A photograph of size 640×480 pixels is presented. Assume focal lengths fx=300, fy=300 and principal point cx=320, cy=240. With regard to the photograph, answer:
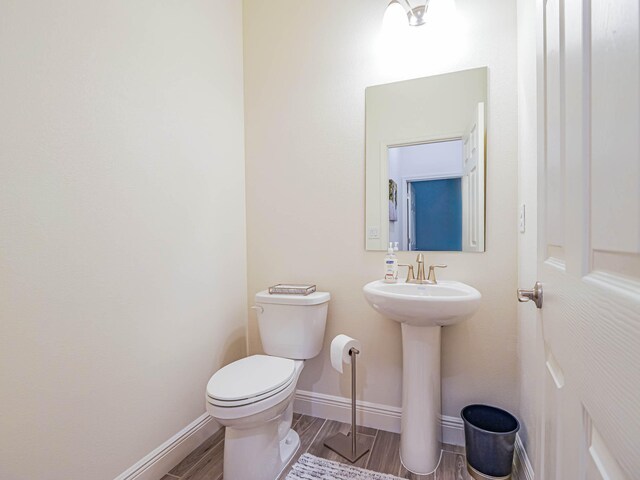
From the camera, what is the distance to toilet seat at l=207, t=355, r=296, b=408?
115 cm

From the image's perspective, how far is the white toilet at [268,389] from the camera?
46.0 inches

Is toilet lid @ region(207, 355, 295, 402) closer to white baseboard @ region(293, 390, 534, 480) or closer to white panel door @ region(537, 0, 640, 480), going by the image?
white baseboard @ region(293, 390, 534, 480)

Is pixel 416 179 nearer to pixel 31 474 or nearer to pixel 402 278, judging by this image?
pixel 402 278

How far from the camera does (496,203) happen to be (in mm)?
1474

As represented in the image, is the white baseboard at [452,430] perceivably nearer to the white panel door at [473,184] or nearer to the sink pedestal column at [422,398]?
the sink pedestal column at [422,398]

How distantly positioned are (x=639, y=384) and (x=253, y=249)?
185 centimetres

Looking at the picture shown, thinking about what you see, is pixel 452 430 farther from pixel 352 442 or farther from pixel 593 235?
pixel 593 235

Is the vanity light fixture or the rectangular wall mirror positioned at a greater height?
the vanity light fixture

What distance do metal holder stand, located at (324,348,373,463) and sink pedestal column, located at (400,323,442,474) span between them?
221mm

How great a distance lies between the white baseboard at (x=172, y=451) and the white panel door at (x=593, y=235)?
1458 mm

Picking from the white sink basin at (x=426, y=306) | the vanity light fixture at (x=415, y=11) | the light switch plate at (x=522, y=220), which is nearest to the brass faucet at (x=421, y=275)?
the white sink basin at (x=426, y=306)

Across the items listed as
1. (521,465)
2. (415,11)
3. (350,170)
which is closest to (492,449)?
(521,465)

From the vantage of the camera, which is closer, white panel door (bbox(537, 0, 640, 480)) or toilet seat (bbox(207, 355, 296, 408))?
white panel door (bbox(537, 0, 640, 480))

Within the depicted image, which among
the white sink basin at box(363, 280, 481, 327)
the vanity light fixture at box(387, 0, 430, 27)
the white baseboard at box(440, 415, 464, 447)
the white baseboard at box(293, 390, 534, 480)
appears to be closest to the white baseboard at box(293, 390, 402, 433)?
the white baseboard at box(293, 390, 534, 480)
